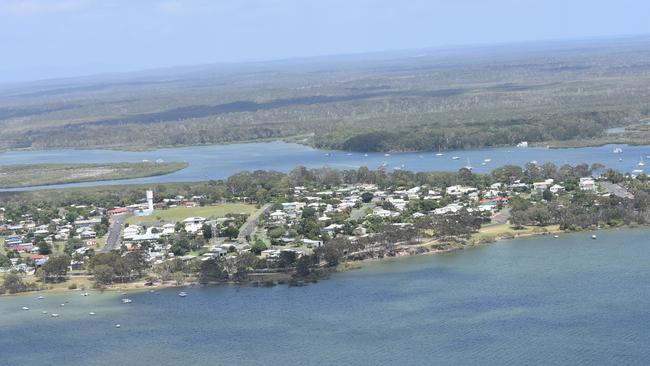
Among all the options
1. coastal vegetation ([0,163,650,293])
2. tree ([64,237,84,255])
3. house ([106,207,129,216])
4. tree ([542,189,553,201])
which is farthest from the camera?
house ([106,207,129,216])

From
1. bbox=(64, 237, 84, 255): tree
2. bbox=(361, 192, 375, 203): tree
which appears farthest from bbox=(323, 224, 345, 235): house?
bbox=(64, 237, 84, 255): tree

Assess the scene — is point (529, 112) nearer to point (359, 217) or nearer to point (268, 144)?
point (268, 144)

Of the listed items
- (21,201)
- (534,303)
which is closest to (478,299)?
(534,303)

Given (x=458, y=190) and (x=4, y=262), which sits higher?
(x=4, y=262)

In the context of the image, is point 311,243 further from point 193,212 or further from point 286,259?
point 193,212

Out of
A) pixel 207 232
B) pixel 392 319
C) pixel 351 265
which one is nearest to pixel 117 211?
pixel 207 232

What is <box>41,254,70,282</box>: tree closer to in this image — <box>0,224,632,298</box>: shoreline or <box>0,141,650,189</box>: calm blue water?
<box>0,224,632,298</box>: shoreline
